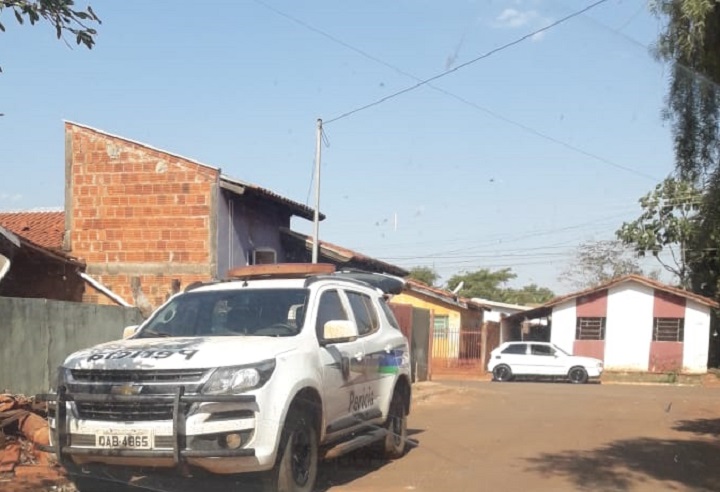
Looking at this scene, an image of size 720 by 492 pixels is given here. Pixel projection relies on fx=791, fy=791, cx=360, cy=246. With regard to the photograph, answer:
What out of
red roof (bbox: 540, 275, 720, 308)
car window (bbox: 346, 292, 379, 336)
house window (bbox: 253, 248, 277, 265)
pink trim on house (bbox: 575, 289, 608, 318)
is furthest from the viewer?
pink trim on house (bbox: 575, 289, 608, 318)

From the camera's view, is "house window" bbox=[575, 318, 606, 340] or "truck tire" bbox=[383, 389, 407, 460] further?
"house window" bbox=[575, 318, 606, 340]

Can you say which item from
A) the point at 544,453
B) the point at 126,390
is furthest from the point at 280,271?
the point at 544,453

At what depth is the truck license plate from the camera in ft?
19.1

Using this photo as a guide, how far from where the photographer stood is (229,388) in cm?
587

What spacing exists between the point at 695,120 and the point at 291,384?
4486 mm

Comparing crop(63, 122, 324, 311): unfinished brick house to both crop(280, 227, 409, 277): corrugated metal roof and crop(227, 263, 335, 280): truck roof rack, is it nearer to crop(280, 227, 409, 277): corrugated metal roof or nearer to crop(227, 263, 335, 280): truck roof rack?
crop(280, 227, 409, 277): corrugated metal roof

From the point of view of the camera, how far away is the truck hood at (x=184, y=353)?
19.6ft

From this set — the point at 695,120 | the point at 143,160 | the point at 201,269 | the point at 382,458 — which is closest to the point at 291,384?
the point at 382,458

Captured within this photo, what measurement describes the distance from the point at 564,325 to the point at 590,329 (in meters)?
1.16

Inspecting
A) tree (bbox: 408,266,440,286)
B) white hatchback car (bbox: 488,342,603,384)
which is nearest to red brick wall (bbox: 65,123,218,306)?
white hatchback car (bbox: 488,342,603,384)

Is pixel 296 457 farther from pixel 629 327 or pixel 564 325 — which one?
pixel 564 325

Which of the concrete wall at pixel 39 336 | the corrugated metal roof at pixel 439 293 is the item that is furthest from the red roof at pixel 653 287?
the concrete wall at pixel 39 336

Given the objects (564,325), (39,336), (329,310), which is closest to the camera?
(329,310)

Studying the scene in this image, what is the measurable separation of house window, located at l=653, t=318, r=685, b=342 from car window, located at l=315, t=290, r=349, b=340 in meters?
29.7
